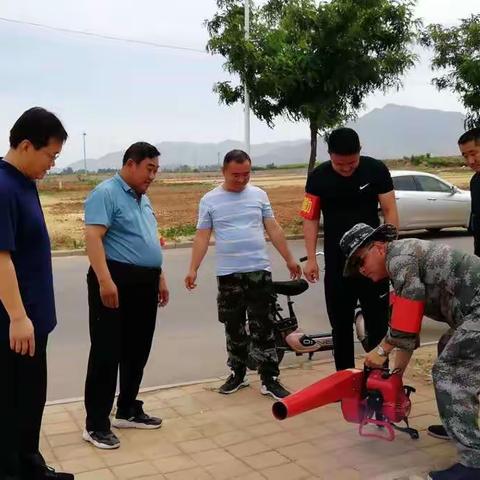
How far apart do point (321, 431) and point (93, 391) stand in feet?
4.47

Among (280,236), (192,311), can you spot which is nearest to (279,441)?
(280,236)

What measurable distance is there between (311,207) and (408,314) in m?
1.48

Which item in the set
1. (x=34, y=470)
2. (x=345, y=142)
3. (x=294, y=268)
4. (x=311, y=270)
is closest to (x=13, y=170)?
(x=34, y=470)

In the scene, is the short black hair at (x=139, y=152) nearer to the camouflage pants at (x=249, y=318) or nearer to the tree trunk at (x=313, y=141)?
the camouflage pants at (x=249, y=318)

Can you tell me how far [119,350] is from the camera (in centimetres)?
388

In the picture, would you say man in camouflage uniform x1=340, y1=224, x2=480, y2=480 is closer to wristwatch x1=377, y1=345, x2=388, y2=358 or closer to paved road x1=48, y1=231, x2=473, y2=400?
wristwatch x1=377, y1=345, x2=388, y2=358

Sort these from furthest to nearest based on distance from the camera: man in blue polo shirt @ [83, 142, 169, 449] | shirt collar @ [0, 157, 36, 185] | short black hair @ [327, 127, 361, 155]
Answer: short black hair @ [327, 127, 361, 155]
man in blue polo shirt @ [83, 142, 169, 449]
shirt collar @ [0, 157, 36, 185]

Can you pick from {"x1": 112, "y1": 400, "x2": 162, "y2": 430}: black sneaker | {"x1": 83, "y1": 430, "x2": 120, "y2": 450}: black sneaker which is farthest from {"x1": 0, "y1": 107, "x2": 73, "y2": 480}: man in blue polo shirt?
{"x1": 112, "y1": 400, "x2": 162, "y2": 430}: black sneaker

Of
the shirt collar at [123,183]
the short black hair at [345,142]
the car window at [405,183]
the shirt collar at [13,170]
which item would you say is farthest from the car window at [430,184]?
the shirt collar at [13,170]

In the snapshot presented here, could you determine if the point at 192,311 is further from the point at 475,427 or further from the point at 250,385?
the point at 475,427

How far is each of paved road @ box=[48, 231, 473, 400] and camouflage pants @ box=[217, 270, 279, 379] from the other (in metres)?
0.73

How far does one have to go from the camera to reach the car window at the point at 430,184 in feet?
49.8

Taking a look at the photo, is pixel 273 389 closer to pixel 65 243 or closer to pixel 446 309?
pixel 446 309

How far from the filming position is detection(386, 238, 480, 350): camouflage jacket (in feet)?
10.2
